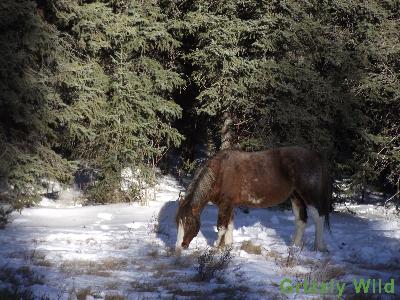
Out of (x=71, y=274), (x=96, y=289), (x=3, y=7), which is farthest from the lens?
(x=3, y=7)

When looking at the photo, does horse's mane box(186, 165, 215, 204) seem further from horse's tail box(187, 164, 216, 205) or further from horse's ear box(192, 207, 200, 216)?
horse's ear box(192, 207, 200, 216)

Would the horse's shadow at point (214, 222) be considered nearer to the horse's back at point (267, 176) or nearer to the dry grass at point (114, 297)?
the horse's back at point (267, 176)

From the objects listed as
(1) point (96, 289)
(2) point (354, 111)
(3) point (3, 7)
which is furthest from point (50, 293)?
(2) point (354, 111)

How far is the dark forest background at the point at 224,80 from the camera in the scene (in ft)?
41.2

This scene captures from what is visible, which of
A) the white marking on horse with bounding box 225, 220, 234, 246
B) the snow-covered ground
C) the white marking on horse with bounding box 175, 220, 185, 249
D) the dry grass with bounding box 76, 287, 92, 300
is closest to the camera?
the dry grass with bounding box 76, 287, 92, 300

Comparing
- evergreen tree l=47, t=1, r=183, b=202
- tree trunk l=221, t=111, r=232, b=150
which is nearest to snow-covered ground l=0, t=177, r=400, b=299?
evergreen tree l=47, t=1, r=183, b=202

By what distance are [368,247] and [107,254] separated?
431 centimetres

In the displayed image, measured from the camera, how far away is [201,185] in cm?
855

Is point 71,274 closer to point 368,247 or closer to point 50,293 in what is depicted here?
point 50,293

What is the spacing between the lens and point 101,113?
508 inches

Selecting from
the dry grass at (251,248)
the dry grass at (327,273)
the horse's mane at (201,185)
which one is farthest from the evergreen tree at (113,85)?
the dry grass at (327,273)

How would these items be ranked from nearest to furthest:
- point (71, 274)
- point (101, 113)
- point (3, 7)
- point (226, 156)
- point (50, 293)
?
point (50, 293), point (71, 274), point (226, 156), point (3, 7), point (101, 113)

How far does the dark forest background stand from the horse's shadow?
5.83 feet

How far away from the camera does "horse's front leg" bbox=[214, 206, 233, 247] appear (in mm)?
8516
